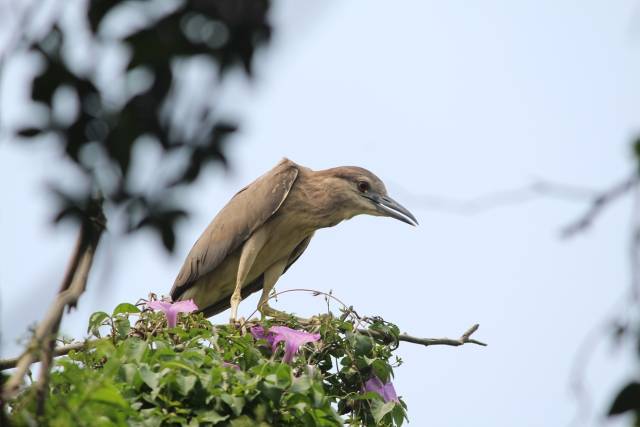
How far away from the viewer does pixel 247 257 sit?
6770 mm

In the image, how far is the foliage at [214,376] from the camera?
3.57 metres

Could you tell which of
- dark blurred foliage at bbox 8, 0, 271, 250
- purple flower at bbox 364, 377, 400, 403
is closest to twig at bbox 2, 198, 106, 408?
dark blurred foliage at bbox 8, 0, 271, 250

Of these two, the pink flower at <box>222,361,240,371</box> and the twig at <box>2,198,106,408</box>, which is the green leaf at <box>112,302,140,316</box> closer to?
the pink flower at <box>222,361,240,371</box>

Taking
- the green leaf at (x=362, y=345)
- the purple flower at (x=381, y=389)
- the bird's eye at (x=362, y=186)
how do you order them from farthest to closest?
the bird's eye at (x=362, y=186), the green leaf at (x=362, y=345), the purple flower at (x=381, y=389)

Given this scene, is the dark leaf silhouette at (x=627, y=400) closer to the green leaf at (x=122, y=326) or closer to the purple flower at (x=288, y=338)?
the purple flower at (x=288, y=338)

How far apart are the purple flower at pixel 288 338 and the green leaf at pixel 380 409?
39 centimetres

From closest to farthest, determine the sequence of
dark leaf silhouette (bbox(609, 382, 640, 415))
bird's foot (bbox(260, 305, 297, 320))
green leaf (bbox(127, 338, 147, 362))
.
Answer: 1. dark leaf silhouette (bbox(609, 382, 640, 415))
2. green leaf (bbox(127, 338, 147, 362))
3. bird's foot (bbox(260, 305, 297, 320))

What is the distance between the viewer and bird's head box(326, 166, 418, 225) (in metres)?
7.14

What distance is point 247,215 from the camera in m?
6.92

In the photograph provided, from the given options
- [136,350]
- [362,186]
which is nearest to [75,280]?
[136,350]

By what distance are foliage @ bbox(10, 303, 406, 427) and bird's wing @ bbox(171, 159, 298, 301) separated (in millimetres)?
2091

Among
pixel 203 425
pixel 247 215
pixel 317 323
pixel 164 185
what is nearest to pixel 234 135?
pixel 164 185

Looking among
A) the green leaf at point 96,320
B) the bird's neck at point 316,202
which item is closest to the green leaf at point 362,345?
the green leaf at point 96,320

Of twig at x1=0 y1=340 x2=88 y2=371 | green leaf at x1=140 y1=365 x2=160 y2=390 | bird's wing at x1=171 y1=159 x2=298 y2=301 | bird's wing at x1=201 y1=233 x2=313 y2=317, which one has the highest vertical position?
bird's wing at x1=171 y1=159 x2=298 y2=301
